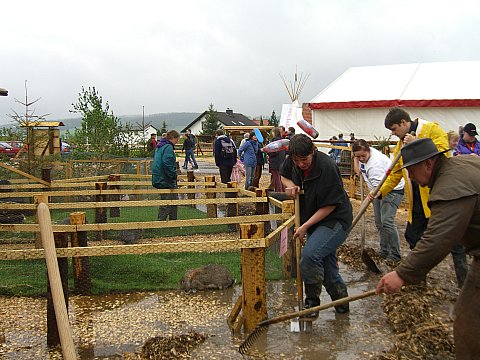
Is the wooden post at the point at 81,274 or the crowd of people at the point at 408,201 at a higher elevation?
the crowd of people at the point at 408,201

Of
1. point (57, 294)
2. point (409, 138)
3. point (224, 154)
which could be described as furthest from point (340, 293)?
point (224, 154)

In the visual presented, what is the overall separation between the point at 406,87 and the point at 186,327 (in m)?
15.1

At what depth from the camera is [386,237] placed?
7.38 meters

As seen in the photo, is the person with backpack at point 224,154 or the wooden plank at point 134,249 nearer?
the wooden plank at point 134,249

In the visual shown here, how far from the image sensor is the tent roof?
17078 mm

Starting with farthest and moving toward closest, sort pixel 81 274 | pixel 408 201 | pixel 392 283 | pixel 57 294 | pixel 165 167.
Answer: pixel 165 167 < pixel 408 201 < pixel 81 274 < pixel 57 294 < pixel 392 283

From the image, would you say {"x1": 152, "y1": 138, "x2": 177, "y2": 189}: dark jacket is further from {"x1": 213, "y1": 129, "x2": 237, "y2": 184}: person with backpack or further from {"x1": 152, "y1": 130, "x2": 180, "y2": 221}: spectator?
{"x1": 213, "y1": 129, "x2": 237, "y2": 184}: person with backpack

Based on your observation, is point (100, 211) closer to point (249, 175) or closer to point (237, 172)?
point (249, 175)

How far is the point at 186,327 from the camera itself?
5.10m

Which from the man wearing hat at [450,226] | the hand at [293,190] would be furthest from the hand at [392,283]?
the hand at [293,190]

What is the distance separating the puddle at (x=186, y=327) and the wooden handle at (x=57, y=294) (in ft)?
3.41

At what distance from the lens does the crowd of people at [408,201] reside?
311cm

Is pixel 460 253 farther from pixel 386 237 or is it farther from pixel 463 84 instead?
pixel 463 84

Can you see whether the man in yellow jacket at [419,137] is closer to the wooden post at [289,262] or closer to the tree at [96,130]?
the wooden post at [289,262]
